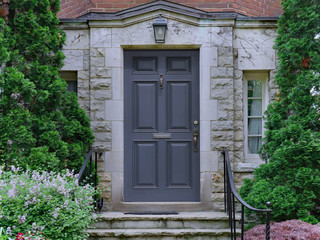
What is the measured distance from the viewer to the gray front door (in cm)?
695

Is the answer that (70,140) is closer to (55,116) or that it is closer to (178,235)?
(55,116)

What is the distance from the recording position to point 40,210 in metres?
4.84

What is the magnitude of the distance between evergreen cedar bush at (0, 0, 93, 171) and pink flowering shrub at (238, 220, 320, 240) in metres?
2.45

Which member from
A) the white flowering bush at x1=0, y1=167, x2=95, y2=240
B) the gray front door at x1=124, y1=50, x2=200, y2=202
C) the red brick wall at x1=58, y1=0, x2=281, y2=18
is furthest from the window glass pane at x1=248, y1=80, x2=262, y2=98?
the white flowering bush at x1=0, y1=167, x2=95, y2=240

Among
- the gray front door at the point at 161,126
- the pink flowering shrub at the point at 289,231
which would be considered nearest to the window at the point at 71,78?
the gray front door at the point at 161,126

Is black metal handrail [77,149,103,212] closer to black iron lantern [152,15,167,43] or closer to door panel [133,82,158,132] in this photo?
door panel [133,82,158,132]

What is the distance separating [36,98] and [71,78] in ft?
A: 3.94

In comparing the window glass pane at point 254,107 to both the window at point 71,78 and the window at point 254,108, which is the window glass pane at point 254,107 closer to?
the window at point 254,108

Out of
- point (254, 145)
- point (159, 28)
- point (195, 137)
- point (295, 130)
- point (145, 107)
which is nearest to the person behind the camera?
point (295, 130)

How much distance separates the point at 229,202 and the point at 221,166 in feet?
3.01

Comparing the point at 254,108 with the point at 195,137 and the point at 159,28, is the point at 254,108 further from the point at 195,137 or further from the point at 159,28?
the point at 159,28

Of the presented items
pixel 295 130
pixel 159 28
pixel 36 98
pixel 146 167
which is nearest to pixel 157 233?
pixel 146 167

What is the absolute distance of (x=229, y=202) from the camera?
5941 millimetres

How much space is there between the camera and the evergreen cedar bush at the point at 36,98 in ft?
19.0
